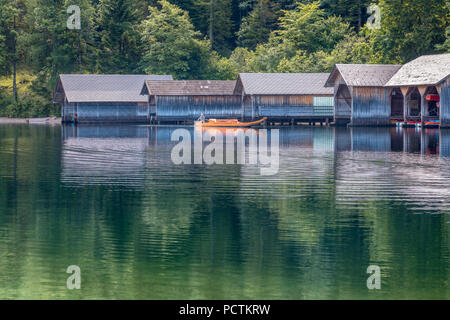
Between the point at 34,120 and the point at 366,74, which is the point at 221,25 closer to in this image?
the point at 34,120

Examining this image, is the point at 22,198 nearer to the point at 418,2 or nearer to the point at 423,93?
the point at 423,93

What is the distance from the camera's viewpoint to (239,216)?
17.9m

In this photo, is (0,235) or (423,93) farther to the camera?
(423,93)

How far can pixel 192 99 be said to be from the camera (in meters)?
81.9

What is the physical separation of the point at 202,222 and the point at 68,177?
10295mm

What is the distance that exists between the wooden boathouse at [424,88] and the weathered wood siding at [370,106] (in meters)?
1.23

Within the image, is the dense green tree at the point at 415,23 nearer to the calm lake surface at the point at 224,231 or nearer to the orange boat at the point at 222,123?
the orange boat at the point at 222,123

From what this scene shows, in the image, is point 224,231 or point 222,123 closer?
point 224,231

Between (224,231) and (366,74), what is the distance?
54885 mm

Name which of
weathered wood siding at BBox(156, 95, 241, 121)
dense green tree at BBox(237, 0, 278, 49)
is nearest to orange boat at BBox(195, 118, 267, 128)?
weathered wood siding at BBox(156, 95, 241, 121)

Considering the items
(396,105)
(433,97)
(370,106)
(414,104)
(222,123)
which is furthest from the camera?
(396,105)

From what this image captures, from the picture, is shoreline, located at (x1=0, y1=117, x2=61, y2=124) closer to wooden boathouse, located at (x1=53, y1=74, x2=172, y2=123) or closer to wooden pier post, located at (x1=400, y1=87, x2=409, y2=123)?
wooden boathouse, located at (x1=53, y1=74, x2=172, y2=123)

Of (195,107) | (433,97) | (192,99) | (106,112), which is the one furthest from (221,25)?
(433,97)

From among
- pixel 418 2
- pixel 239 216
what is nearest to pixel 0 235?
pixel 239 216
